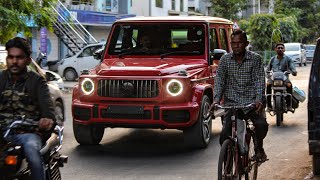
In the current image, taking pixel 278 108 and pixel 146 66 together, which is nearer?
pixel 146 66

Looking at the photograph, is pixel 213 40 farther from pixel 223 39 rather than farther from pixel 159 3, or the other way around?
pixel 159 3

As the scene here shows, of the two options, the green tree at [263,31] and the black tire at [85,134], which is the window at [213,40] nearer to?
the black tire at [85,134]

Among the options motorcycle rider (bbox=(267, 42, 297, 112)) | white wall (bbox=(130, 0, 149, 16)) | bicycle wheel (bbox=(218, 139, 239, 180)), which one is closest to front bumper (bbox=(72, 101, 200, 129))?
bicycle wheel (bbox=(218, 139, 239, 180))

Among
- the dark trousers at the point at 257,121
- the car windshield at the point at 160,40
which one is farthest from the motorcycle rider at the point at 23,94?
the car windshield at the point at 160,40

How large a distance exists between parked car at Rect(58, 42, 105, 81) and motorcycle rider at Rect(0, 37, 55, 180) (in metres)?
19.8

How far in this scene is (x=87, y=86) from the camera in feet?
30.0

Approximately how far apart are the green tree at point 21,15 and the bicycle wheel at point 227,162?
9.00 metres

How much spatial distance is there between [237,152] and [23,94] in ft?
7.68

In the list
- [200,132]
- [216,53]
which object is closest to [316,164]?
[200,132]

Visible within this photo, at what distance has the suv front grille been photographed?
Answer: 8805 mm

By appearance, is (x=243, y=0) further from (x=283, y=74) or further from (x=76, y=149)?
(x=76, y=149)

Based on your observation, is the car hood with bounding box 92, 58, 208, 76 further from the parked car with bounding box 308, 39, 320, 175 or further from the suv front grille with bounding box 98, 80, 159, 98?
the parked car with bounding box 308, 39, 320, 175

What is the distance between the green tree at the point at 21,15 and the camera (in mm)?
13727

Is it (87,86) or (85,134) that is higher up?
(87,86)
